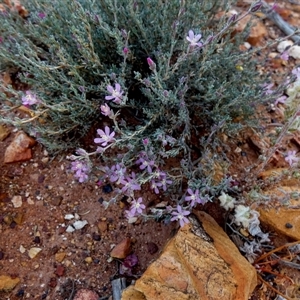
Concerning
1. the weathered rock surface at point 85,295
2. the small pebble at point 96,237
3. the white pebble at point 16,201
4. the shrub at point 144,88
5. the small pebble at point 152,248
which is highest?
the shrub at point 144,88

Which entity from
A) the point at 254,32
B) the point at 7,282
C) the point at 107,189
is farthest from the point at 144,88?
the point at 254,32

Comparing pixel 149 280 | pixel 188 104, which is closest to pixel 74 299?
pixel 149 280

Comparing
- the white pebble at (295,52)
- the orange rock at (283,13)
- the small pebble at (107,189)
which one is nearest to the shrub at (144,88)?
the small pebble at (107,189)

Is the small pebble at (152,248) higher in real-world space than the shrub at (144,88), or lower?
lower

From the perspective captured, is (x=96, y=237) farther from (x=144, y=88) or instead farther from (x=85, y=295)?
(x=144, y=88)

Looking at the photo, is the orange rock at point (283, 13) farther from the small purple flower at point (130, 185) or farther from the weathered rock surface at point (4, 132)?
the weathered rock surface at point (4, 132)

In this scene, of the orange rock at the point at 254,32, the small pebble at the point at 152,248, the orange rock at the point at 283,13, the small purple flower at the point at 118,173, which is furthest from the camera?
the orange rock at the point at 283,13

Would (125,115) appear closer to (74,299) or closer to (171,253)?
(171,253)
